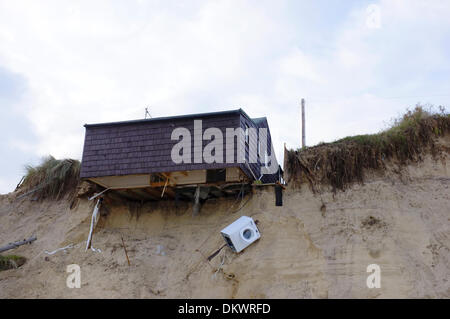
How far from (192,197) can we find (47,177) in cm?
490

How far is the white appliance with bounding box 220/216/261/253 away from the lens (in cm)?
1173

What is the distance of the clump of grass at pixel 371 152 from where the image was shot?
40.4 ft

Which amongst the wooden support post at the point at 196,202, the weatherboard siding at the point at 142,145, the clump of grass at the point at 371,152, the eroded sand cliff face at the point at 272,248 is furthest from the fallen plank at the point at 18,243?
the clump of grass at the point at 371,152

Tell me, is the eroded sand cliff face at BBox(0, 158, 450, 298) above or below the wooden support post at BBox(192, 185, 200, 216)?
below

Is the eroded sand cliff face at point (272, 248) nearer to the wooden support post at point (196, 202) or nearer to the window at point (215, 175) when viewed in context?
the wooden support post at point (196, 202)

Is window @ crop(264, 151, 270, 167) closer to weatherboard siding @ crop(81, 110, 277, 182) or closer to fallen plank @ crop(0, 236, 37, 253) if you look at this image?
weatherboard siding @ crop(81, 110, 277, 182)

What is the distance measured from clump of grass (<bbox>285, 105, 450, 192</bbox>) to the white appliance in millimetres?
1814

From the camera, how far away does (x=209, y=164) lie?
12398 millimetres

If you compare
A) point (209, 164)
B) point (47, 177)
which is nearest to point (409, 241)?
point (209, 164)

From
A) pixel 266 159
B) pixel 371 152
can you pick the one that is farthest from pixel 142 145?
pixel 371 152

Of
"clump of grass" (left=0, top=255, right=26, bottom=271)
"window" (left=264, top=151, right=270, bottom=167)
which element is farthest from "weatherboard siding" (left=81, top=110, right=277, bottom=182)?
"clump of grass" (left=0, top=255, right=26, bottom=271)

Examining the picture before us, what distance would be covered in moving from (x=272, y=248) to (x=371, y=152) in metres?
3.54

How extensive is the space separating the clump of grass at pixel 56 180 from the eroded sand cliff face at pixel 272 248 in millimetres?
1140
